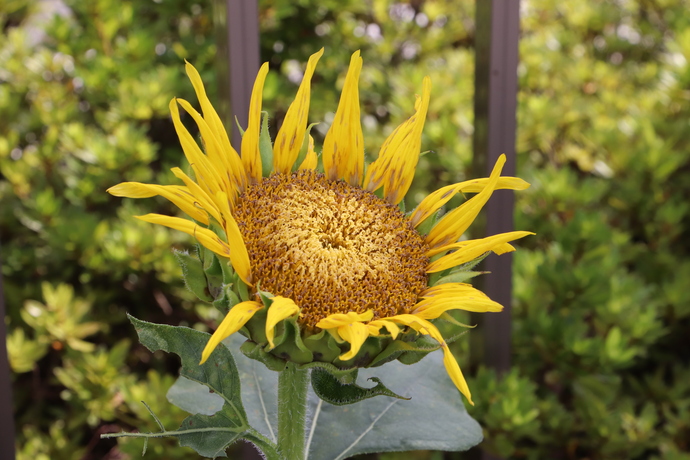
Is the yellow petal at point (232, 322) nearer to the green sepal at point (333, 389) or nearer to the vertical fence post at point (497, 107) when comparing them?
the green sepal at point (333, 389)

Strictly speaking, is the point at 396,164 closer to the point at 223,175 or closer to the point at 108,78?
the point at 223,175

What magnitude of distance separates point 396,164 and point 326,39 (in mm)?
1068

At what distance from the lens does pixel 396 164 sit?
54 centimetres

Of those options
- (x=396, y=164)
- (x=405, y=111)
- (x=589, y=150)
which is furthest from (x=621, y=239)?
(x=396, y=164)

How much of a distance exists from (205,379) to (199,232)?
12cm

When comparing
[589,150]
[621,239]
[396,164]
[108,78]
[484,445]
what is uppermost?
[396,164]

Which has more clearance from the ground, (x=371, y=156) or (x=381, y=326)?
(x=381, y=326)

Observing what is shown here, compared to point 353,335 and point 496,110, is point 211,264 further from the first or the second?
point 496,110

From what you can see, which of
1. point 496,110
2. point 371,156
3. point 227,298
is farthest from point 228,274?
point 371,156

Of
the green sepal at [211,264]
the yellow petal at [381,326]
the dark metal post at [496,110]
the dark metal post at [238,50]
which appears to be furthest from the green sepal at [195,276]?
the dark metal post at [496,110]

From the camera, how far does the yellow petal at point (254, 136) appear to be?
48 centimetres

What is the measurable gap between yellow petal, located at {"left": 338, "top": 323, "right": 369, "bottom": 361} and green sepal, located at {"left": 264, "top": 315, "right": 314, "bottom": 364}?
3cm

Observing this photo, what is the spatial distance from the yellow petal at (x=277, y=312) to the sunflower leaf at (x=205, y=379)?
8 centimetres

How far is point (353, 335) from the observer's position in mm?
386
